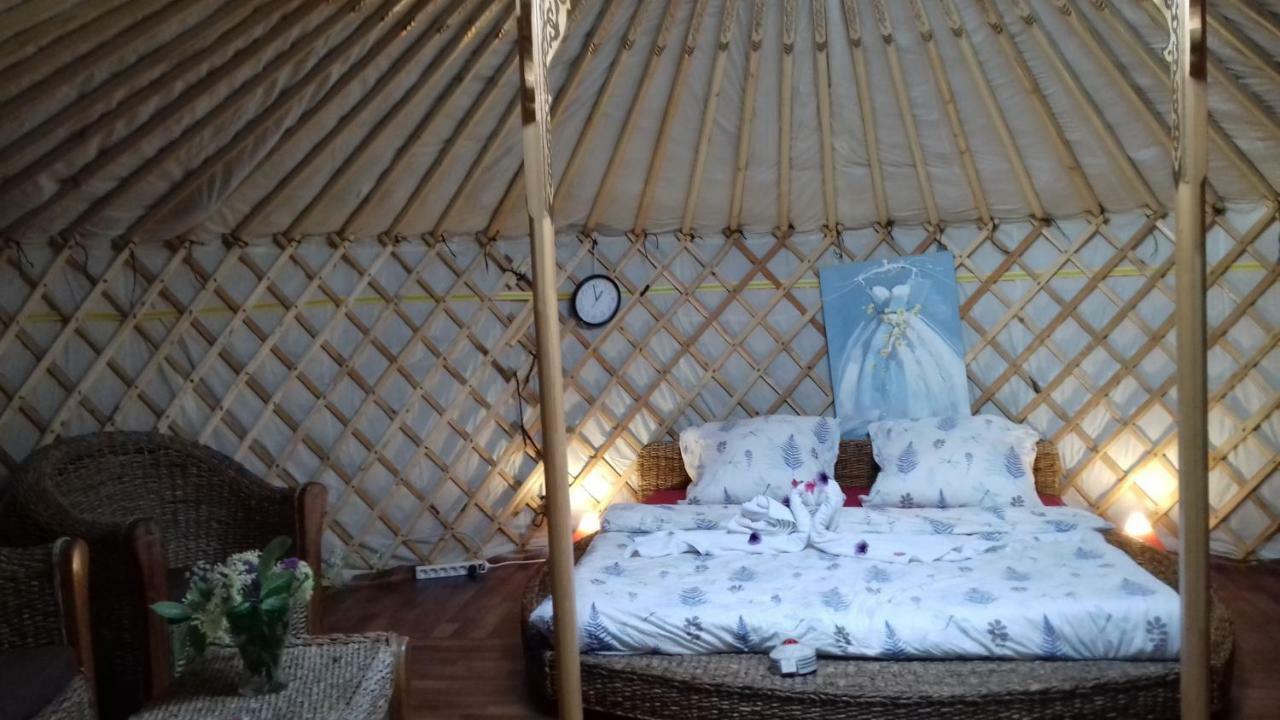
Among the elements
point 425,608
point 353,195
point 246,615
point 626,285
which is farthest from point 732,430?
point 246,615

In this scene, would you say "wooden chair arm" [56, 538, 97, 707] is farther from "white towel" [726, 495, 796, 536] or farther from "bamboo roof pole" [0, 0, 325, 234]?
"white towel" [726, 495, 796, 536]

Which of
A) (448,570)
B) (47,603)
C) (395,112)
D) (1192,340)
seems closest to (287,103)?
(395,112)

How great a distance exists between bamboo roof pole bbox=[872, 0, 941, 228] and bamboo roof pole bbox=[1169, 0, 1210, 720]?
129 centimetres

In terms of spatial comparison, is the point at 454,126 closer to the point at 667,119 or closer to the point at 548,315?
the point at 667,119

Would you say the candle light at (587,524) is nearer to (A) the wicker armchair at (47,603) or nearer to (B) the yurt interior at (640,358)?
(B) the yurt interior at (640,358)

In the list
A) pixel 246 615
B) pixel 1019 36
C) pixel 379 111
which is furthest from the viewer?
pixel 379 111

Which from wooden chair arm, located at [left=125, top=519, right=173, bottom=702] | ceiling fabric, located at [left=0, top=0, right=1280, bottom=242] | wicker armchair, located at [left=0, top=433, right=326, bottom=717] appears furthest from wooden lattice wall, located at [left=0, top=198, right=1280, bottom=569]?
wooden chair arm, located at [left=125, top=519, right=173, bottom=702]

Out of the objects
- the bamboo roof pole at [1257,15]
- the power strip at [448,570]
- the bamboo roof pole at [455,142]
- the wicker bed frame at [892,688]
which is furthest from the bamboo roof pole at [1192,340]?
the power strip at [448,570]

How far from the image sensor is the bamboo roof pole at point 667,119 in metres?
2.74

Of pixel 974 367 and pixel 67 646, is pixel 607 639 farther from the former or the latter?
pixel 974 367

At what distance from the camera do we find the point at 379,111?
2.99 m

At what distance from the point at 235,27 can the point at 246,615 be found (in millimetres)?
1384

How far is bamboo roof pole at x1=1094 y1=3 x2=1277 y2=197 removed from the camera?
256cm

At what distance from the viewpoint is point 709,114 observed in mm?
3213
